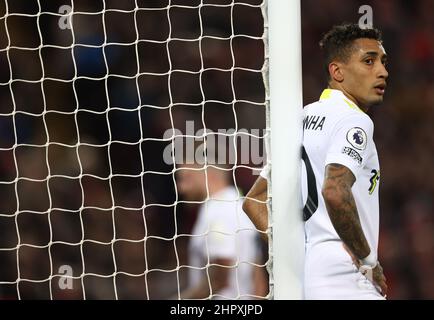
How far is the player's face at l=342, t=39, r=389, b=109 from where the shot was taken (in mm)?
3543

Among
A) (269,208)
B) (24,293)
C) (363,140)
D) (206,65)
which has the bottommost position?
(24,293)

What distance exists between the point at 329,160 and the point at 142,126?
7.85ft

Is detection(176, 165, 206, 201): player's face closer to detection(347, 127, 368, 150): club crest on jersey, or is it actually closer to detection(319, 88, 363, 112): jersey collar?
detection(319, 88, 363, 112): jersey collar

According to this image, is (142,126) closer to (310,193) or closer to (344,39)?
(344,39)

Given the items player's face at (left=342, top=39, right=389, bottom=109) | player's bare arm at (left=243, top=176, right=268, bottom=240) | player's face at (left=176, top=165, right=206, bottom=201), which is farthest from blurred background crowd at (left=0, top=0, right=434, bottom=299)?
player's face at (left=342, top=39, right=389, bottom=109)

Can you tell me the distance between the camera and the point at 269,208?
3.37 metres

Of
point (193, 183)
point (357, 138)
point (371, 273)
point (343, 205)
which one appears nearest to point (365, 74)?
point (357, 138)

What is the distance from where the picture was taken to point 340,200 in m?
3.26

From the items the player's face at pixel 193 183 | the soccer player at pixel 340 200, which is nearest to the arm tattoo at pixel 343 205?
the soccer player at pixel 340 200

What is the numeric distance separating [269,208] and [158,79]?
2347 millimetres

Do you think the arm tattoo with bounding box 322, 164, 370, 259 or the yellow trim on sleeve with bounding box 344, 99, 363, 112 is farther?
the yellow trim on sleeve with bounding box 344, 99, 363, 112

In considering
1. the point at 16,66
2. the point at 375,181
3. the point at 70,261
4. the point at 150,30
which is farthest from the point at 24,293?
the point at 375,181

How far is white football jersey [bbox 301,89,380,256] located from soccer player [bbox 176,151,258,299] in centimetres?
72
